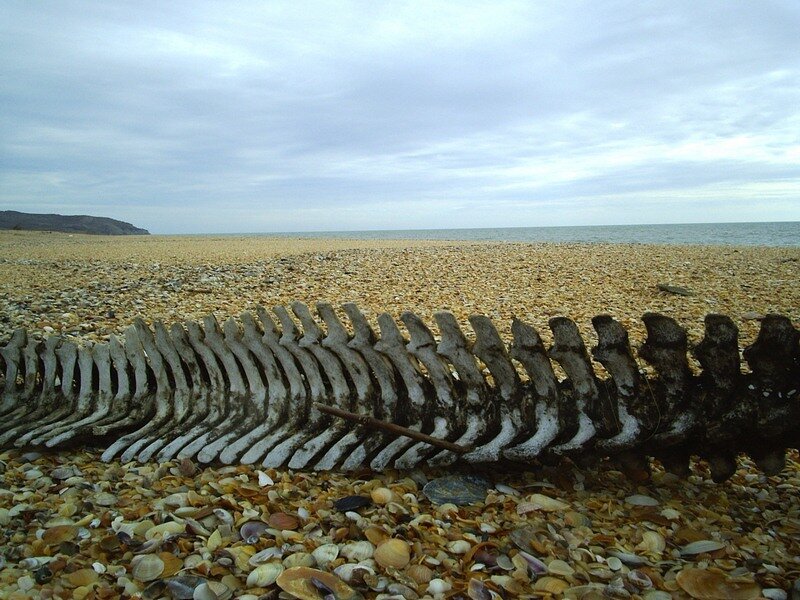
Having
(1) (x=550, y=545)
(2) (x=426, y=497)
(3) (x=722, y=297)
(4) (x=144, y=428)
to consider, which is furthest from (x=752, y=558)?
(3) (x=722, y=297)

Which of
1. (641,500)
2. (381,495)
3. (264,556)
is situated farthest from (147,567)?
(641,500)

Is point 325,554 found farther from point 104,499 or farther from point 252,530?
point 104,499

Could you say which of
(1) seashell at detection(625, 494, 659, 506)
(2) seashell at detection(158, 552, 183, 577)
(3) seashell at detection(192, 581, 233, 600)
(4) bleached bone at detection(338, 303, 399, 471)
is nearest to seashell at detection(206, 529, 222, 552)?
(2) seashell at detection(158, 552, 183, 577)

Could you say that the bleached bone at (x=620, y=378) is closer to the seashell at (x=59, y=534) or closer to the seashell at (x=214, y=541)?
the seashell at (x=214, y=541)

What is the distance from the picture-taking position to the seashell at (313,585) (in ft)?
5.56

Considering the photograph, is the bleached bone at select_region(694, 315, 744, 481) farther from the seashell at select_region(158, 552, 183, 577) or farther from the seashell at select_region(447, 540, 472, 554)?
the seashell at select_region(158, 552, 183, 577)

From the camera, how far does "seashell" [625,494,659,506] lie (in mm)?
2258

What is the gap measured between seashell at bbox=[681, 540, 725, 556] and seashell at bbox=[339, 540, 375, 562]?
121cm

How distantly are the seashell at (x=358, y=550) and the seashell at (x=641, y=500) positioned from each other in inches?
47.8

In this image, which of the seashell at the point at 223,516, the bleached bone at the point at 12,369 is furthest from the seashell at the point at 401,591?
the bleached bone at the point at 12,369

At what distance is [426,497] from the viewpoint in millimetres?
2361

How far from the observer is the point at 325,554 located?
1.94m

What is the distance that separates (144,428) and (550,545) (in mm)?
2515

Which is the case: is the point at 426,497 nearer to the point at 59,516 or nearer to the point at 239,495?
the point at 239,495
